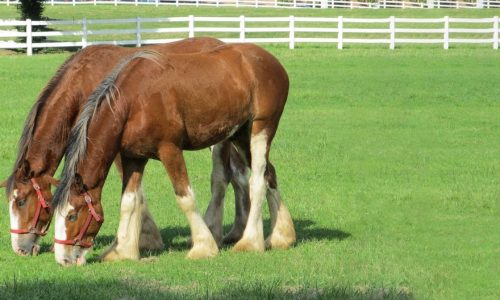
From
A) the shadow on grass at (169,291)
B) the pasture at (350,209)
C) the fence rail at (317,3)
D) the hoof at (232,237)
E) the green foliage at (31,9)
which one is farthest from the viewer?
the fence rail at (317,3)

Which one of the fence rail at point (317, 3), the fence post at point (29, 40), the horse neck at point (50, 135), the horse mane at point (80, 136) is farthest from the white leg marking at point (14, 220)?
the fence rail at point (317, 3)

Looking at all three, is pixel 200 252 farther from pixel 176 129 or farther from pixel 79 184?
pixel 79 184

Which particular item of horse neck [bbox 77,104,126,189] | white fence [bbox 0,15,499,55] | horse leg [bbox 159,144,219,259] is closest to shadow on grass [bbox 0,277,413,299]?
horse neck [bbox 77,104,126,189]

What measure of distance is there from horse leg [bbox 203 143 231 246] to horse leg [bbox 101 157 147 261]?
110 centimetres

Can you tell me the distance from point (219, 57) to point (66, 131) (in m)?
1.67

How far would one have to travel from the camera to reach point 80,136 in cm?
962

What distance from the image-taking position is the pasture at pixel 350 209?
28.9 feet

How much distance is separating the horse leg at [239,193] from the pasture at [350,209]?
1.75ft

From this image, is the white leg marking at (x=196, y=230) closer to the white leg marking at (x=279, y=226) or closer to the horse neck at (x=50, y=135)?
the white leg marking at (x=279, y=226)

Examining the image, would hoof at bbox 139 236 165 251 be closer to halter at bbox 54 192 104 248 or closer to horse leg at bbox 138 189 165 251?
horse leg at bbox 138 189 165 251

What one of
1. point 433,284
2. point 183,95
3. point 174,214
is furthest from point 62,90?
point 433,284

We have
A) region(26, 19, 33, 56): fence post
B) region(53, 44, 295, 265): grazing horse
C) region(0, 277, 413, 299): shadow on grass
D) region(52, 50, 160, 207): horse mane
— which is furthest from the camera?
region(26, 19, 33, 56): fence post

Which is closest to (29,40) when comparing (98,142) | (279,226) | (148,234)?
(148,234)

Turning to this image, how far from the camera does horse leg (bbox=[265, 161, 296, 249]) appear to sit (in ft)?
35.7
